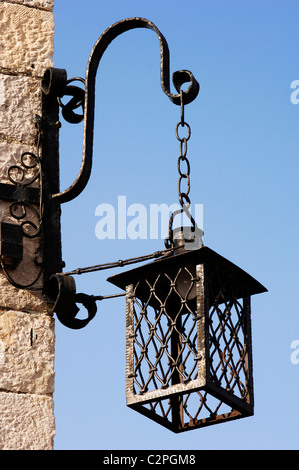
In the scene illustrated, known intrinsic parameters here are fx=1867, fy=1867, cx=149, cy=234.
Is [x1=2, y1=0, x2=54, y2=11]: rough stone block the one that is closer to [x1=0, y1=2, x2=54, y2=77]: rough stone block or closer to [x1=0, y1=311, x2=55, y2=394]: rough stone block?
[x1=0, y1=2, x2=54, y2=77]: rough stone block

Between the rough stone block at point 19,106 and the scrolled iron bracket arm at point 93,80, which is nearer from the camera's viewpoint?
the scrolled iron bracket arm at point 93,80

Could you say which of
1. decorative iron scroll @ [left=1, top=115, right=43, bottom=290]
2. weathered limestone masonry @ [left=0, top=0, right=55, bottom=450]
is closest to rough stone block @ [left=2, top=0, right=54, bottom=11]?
weathered limestone masonry @ [left=0, top=0, right=55, bottom=450]

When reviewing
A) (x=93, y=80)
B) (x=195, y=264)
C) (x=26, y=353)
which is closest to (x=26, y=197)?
(x=93, y=80)

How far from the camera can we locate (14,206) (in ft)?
27.0

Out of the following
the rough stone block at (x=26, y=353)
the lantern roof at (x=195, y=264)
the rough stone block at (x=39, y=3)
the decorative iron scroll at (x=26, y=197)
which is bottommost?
the rough stone block at (x=26, y=353)

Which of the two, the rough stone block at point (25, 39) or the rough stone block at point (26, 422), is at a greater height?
the rough stone block at point (25, 39)

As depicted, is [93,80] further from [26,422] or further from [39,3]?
[26,422]

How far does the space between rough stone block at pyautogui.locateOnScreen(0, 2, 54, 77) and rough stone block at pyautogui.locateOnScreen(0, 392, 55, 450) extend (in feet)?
5.10

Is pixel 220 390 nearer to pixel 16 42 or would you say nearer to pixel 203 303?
pixel 203 303

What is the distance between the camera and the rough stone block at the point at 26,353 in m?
7.93

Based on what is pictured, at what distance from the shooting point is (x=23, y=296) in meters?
8.10

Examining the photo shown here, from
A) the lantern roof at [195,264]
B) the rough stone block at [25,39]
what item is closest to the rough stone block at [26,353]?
the lantern roof at [195,264]

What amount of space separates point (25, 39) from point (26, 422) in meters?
1.82

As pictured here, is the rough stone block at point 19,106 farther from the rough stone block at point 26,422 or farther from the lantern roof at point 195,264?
the rough stone block at point 26,422
